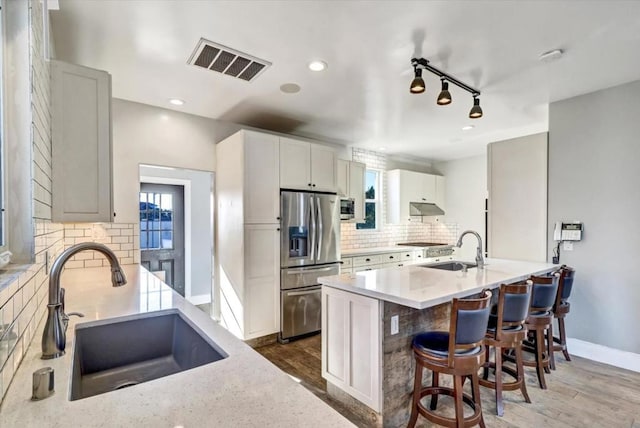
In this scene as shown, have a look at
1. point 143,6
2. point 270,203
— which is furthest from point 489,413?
point 143,6

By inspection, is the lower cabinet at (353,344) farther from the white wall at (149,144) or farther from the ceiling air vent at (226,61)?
the white wall at (149,144)

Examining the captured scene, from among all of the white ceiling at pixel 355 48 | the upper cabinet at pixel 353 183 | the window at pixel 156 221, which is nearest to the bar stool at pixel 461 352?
the white ceiling at pixel 355 48

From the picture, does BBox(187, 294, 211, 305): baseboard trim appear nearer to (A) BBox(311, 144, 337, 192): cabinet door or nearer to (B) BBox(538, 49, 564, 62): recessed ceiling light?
(A) BBox(311, 144, 337, 192): cabinet door

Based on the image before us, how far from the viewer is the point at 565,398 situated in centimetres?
244

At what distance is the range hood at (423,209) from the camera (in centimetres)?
598

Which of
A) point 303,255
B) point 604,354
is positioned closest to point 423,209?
point 303,255

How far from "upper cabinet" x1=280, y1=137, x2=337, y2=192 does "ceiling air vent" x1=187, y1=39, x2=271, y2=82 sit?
108 cm

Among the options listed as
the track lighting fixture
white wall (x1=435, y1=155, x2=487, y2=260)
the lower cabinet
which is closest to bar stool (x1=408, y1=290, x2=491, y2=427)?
the lower cabinet

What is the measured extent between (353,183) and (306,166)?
1229 millimetres

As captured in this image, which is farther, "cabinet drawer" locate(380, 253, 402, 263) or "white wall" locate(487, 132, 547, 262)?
"cabinet drawer" locate(380, 253, 402, 263)

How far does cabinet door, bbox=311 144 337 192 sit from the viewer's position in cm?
399

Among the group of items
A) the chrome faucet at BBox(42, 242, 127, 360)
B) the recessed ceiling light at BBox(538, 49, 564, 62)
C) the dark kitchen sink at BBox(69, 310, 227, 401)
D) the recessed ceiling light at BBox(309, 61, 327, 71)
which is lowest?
the dark kitchen sink at BBox(69, 310, 227, 401)

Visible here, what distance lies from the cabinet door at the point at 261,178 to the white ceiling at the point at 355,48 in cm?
40

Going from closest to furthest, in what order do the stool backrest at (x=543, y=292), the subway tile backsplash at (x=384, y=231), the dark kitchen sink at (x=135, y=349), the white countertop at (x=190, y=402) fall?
the white countertop at (x=190, y=402) < the dark kitchen sink at (x=135, y=349) < the stool backrest at (x=543, y=292) < the subway tile backsplash at (x=384, y=231)
